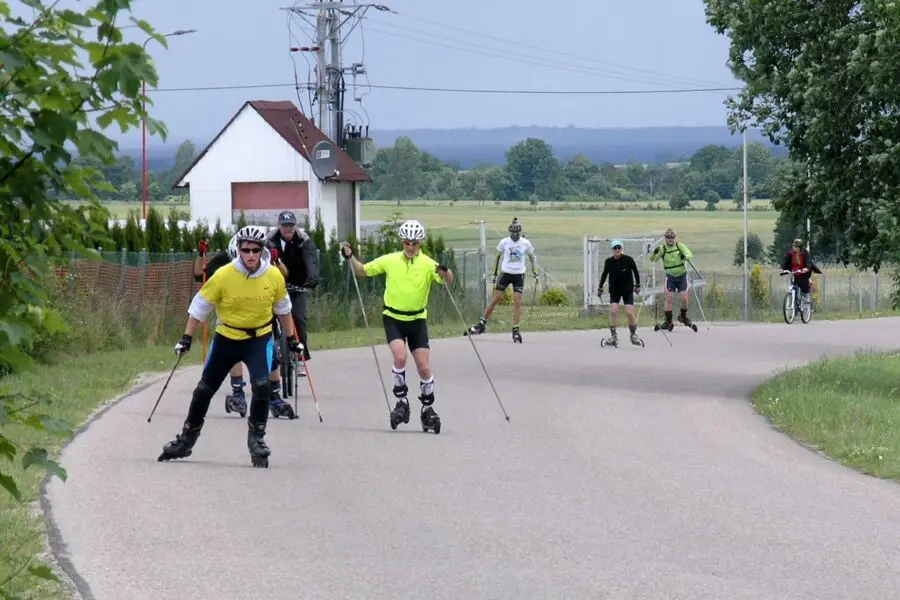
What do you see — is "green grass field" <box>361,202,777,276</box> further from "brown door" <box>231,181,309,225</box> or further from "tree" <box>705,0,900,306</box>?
"tree" <box>705,0,900,306</box>

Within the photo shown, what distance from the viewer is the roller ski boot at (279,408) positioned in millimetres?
16703

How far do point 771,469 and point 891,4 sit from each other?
275 inches

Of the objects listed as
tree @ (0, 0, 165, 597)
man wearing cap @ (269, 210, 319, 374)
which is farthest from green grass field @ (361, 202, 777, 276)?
tree @ (0, 0, 165, 597)

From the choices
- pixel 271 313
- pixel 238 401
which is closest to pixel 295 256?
pixel 238 401

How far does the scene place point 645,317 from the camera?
39.7 metres

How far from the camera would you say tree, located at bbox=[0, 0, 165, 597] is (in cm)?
470

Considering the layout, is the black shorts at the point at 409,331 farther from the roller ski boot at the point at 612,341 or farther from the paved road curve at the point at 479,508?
the roller ski boot at the point at 612,341

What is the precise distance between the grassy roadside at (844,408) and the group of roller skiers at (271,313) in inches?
135

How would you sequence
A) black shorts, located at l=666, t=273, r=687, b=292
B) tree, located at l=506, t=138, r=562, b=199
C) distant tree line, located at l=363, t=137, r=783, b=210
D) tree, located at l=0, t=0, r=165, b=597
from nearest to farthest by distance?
tree, located at l=0, t=0, r=165, b=597, black shorts, located at l=666, t=273, r=687, b=292, distant tree line, located at l=363, t=137, r=783, b=210, tree, located at l=506, t=138, r=562, b=199

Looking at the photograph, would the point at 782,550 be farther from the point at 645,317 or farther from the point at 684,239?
the point at 684,239

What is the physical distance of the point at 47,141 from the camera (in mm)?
4758

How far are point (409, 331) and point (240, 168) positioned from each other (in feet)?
164

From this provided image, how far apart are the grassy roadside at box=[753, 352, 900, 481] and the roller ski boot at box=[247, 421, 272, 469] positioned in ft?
14.6

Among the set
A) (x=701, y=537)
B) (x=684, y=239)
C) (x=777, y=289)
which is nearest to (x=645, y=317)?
(x=777, y=289)
